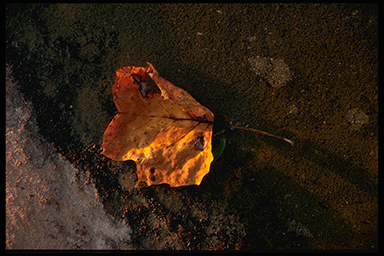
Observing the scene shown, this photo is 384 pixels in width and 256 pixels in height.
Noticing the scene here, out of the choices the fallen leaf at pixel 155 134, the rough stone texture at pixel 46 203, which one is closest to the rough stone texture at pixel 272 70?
the fallen leaf at pixel 155 134

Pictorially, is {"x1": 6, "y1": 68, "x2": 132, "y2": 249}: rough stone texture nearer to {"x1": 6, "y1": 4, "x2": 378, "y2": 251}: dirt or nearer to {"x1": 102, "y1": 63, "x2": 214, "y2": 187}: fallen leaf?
{"x1": 6, "y1": 4, "x2": 378, "y2": 251}: dirt

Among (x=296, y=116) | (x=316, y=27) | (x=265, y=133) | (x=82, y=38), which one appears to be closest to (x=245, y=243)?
(x=265, y=133)

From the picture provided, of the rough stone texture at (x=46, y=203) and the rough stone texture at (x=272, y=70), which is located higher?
the rough stone texture at (x=272, y=70)

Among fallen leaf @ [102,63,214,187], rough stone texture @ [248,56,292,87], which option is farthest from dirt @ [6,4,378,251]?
fallen leaf @ [102,63,214,187]

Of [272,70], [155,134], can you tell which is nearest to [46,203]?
[155,134]

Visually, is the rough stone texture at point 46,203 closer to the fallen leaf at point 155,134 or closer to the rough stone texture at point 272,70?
the fallen leaf at point 155,134

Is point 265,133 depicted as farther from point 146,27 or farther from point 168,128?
point 146,27

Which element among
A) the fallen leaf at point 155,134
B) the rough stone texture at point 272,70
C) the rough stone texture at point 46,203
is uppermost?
the rough stone texture at point 272,70
